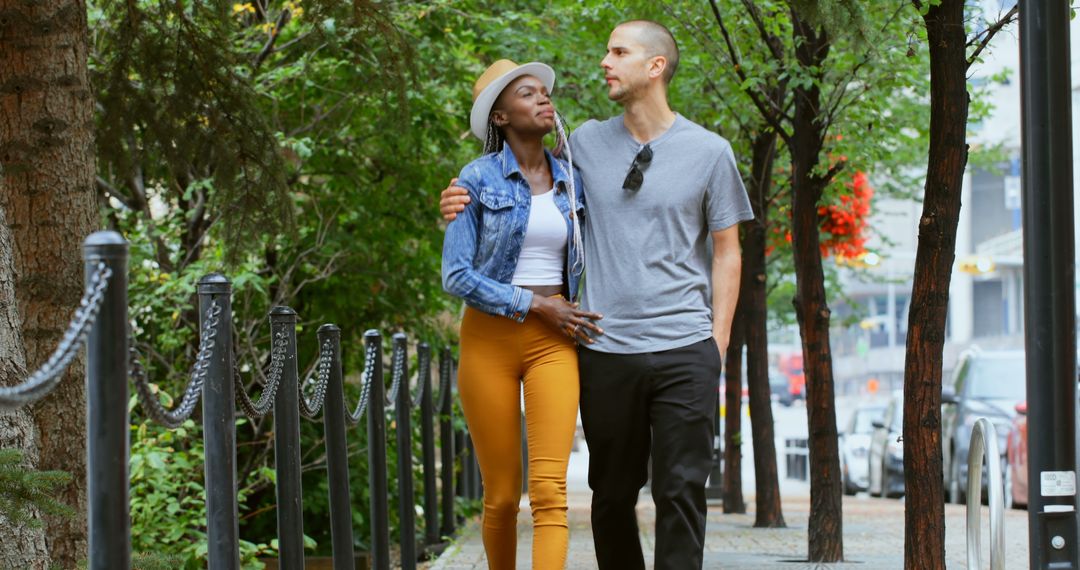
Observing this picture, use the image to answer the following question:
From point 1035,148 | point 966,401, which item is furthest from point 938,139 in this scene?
point 966,401

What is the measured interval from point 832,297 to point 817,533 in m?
12.9

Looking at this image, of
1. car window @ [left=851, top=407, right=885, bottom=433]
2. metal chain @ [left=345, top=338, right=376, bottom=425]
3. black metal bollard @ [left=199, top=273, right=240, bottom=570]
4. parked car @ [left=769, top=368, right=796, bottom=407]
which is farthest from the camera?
parked car @ [left=769, top=368, right=796, bottom=407]

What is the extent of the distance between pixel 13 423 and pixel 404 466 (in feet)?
13.2

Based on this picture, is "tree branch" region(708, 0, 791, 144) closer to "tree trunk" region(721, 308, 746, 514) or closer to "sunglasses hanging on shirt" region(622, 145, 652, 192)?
"sunglasses hanging on shirt" region(622, 145, 652, 192)

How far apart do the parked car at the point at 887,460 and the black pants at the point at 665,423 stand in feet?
54.5

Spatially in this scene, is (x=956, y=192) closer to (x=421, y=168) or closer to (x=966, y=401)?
(x=421, y=168)

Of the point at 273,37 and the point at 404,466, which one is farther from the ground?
the point at 273,37

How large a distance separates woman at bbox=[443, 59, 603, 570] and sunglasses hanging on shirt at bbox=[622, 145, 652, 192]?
184 mm

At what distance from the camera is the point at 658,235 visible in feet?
16.9

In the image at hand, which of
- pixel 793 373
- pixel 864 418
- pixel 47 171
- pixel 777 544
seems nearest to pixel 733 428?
pixel 777 544

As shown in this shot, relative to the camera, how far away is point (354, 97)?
1139cm

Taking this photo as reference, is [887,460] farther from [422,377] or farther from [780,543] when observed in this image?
[422,377]

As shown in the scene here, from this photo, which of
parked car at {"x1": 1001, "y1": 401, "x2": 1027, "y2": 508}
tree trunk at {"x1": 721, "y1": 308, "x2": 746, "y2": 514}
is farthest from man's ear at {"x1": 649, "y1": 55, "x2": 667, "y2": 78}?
tree trunk at {"x1": 721, "y1": 308, "x2": 746, "y2": 514}

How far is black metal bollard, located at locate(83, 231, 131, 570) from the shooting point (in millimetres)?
3375
